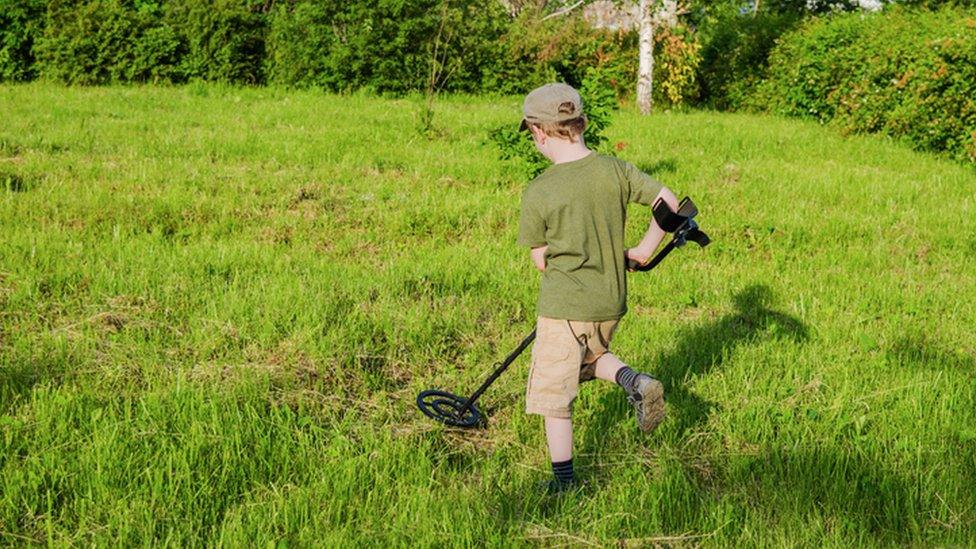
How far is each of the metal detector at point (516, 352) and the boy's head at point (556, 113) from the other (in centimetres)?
45

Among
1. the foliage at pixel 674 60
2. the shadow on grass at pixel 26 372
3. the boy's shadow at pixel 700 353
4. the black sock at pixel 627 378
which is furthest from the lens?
the foliage at pixel 674 60

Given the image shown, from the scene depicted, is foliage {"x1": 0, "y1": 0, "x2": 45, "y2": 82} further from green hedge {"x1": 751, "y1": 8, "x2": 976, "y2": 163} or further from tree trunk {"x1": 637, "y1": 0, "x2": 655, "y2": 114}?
green hedge {"x1": 751, "y1": 8, "x2": 976, "y2": 163}

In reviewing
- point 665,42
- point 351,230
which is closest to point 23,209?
point 351,230

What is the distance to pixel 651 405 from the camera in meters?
3.73

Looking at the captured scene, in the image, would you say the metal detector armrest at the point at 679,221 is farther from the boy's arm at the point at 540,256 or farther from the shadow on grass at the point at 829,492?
the shadow on grass at the point at 829,492

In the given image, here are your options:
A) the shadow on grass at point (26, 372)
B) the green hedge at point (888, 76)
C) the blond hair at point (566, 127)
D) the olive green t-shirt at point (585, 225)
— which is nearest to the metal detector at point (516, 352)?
the olive green t-shirt at point (585, 225)

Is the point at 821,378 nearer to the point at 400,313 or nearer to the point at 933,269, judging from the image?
the point at 400,313

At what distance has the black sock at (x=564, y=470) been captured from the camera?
3854mm

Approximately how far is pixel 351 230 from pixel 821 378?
14.3 feet

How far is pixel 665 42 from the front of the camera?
2050 centimetres

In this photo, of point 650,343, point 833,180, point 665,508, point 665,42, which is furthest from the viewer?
point 665,42

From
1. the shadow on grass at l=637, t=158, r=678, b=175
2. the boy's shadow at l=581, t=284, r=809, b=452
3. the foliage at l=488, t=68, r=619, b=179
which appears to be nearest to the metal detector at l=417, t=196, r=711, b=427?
the boy's shadow at l=581, t=284, r=809, b=452

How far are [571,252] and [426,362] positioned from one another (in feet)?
6.19

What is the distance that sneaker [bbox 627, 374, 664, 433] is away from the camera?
146 inches
